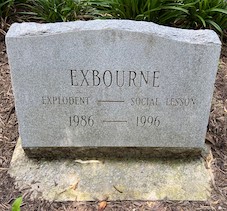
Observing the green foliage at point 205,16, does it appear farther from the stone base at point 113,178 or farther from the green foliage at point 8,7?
the green foliage at point 8,7

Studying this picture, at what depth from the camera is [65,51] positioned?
99.7 inches

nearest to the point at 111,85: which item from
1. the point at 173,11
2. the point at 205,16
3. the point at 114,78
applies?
the point at 114,78

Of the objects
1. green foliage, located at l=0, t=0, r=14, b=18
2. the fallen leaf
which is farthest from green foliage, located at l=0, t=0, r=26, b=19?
the fallen leaf

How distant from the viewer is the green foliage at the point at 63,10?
3887 mm

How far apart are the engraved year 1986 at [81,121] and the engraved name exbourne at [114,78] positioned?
9.9 inches

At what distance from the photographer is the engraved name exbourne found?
2.62 m

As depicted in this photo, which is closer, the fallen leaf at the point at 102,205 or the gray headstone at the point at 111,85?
the gray headstone at the point at 111,85

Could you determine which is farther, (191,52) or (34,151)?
(34,151)

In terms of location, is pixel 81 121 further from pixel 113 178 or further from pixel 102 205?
pixel 102 205

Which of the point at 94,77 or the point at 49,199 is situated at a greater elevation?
the point at 94,77

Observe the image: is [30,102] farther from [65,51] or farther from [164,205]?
[164,205]

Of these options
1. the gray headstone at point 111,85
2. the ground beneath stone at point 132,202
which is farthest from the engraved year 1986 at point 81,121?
the ground beneath stone at point 132,202

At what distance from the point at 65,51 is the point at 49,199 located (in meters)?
0.97

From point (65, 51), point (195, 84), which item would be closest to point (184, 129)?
point (195, 84)
